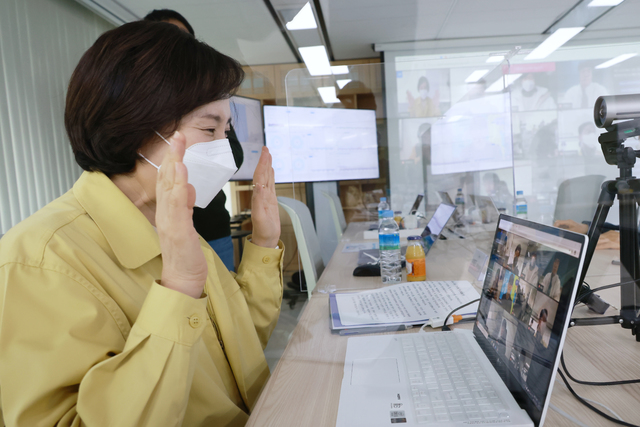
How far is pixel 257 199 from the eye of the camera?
115 cm

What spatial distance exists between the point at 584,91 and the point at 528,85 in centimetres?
75

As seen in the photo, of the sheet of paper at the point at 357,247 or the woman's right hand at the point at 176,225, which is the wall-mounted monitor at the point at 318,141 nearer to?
the sheet of paper at the point at 357,247

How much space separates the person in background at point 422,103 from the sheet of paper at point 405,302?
5.95 feet

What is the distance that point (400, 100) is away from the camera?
2828 millimetres

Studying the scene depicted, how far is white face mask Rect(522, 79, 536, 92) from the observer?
7.49 ft

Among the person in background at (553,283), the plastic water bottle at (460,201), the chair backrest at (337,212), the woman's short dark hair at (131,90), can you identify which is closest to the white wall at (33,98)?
the chair backrest at (337,212)

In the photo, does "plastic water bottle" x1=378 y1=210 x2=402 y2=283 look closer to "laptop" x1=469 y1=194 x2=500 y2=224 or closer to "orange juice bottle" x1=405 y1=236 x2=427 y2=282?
"orange juice bottle" x1=405 y1=236 x2=427 y2=282

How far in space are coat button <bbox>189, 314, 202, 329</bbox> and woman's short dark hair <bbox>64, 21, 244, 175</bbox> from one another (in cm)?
38

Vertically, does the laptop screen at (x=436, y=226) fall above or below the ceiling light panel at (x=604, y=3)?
below

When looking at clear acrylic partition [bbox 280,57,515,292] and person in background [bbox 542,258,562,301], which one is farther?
clear acrylic partition [bbox 280,57,515,292]

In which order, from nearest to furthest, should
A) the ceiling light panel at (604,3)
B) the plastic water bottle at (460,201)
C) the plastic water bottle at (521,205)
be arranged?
the ceiling light panel at (604,3), the plastic water bottle at (521,205), the plastic water bottle at (460,201)

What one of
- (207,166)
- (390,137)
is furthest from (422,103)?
(207,166)

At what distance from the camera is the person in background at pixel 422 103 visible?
2.76m

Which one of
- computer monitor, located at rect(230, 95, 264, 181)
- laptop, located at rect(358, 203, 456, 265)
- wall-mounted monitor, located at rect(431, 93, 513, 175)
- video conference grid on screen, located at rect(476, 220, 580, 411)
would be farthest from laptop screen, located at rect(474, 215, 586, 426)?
computer monitor, located at rect(230, 95, 264, 181)
